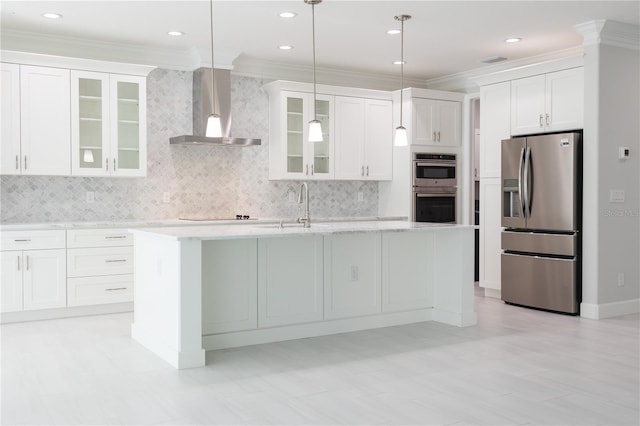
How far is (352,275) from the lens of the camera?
496 cm

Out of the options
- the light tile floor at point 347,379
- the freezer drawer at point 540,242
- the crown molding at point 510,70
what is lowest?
the light tile floor at point 347,379

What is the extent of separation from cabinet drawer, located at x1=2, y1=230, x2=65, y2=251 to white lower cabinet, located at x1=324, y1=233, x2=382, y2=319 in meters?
2.47

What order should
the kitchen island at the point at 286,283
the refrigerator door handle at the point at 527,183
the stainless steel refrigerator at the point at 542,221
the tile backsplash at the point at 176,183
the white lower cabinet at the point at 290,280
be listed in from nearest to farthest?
the kitchen island at the point at 286,283
the white lower cabinet at the point at 290,280
the stainless steel refrigerator at the point at 542,221
the refrigerator door handle at the point at 527,183
the tile backsplash at the point at 176,183

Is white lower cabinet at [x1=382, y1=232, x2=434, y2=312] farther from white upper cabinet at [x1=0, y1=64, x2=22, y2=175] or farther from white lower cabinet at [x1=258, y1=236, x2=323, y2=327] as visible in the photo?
white upper cabinet at [x1=0, y1=64, x2=22, y2=175]

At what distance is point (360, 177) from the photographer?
7402 mm

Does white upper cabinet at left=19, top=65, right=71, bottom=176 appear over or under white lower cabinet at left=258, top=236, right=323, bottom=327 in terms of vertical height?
over

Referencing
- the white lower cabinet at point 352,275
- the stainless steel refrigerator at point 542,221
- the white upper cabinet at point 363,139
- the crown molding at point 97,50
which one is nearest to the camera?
the white lower cabinet at point 352,275

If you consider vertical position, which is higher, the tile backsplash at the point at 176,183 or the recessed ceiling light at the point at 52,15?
the recessed ceiling light at the point at 52,15

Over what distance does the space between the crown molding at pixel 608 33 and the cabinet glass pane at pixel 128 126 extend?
4151mm

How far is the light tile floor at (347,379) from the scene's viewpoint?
10.2 feet

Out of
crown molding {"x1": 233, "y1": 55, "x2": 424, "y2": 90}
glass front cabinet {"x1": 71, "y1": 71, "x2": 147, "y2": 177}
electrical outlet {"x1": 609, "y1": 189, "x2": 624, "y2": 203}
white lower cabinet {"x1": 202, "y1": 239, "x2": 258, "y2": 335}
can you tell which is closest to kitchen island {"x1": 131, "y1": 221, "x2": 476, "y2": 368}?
white lower cabinet {"x1": 202, "y1": 239, "x2": 258, "y2": 335}

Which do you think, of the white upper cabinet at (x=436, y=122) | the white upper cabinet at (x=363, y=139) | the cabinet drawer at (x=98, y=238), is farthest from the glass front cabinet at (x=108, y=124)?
the white upper cabinet at (x=436, y=122)

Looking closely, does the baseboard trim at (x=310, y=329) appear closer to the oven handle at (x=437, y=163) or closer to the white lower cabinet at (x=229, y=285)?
the white lower cabinet at (x=229, y=285)

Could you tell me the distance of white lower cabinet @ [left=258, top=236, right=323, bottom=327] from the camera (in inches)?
180
